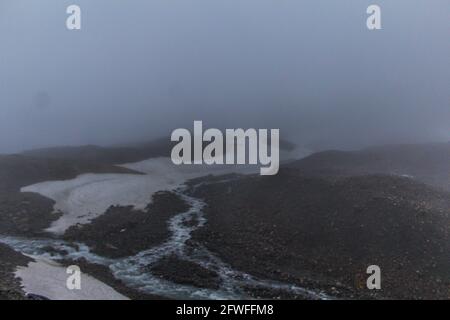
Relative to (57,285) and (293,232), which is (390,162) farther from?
(57,285)

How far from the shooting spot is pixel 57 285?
2595cm

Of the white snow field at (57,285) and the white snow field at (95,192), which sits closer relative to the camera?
the white snow field at (57,285)

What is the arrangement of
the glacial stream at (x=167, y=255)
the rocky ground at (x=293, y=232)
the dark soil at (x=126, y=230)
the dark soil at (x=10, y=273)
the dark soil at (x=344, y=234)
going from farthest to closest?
the dark soil at (x=126, y=230) → the dark soil at (x=344, y=234) → the rocky ground at (x=293, y=232) → the glacial stream at (x=167, y=255) → the dark soil at (x=10, y=273)

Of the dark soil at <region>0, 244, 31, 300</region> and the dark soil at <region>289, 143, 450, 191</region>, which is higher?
the dark soil at <region>0, 244, 31, 300</region>

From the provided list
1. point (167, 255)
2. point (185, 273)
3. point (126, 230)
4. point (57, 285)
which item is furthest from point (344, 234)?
point (57, 285)

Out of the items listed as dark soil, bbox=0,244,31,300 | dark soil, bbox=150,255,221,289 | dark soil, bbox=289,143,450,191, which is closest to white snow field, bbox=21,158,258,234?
dark soil, bbox=0,244,31,300

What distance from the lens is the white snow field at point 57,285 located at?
79.9 feet

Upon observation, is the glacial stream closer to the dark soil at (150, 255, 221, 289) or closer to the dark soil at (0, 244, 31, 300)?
the dark soil at (150, 255, 221, 289)

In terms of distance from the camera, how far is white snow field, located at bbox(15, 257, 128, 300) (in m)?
24.3

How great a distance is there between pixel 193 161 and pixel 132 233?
54.6m

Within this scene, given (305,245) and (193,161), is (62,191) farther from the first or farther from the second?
(193,161)

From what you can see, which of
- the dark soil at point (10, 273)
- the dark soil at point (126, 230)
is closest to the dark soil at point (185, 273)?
the dark soil at point (126, 230)

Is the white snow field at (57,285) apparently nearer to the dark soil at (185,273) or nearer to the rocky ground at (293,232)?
the rocky ground at (293,232)

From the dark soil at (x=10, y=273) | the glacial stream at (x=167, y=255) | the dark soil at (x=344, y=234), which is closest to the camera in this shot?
the dark soil at (x=10, y=273)
